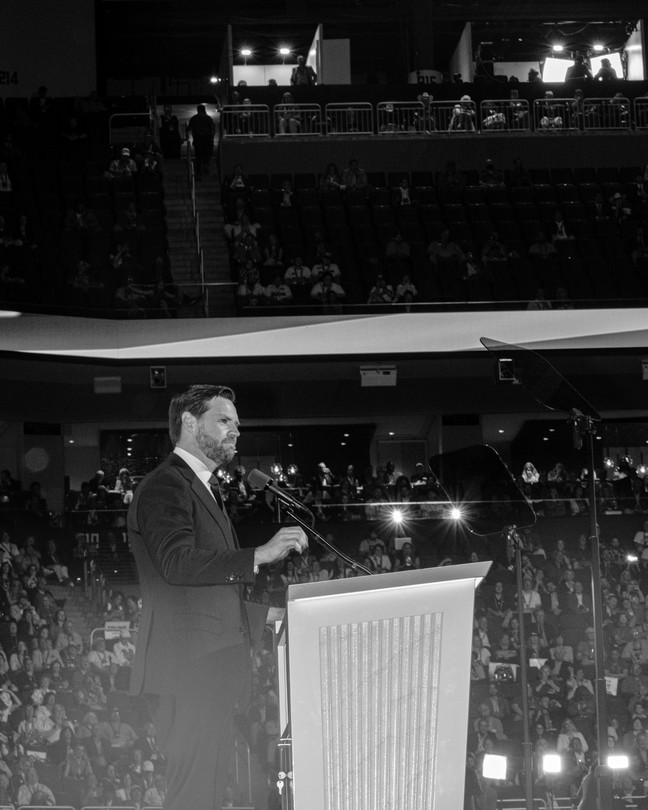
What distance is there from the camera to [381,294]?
46.8 ft

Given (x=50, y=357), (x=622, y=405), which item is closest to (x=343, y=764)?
(x=50, y=357)

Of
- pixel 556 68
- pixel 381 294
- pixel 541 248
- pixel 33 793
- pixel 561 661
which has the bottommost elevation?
pixel 33 793

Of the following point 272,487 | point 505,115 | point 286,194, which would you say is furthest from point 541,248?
point 272,487

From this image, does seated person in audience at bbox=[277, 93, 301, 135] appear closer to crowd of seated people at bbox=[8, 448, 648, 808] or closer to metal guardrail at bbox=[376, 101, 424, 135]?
metal guardrail at bbox=[376, 101, 424, 135]

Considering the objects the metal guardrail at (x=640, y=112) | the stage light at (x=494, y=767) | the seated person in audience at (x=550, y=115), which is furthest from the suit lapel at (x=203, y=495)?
the metal guardrail at (x=640, y=112)

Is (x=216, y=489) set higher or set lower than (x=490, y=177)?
lower

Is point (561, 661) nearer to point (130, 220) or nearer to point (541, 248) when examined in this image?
point (541, 248)

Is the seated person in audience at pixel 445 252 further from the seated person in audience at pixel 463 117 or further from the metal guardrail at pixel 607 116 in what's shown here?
the metal guardrail at pixel 607 116

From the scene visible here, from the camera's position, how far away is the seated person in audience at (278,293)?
14.2 m

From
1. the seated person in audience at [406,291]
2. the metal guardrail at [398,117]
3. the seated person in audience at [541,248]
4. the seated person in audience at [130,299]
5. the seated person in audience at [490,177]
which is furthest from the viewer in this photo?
the metal guardrail at [398,117]

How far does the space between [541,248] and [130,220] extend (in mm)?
5239

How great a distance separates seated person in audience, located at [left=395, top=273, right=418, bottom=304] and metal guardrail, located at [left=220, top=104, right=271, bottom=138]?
533cm

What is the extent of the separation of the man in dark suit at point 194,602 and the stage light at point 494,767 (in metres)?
5.20

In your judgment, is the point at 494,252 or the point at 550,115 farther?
the point at 550,115
